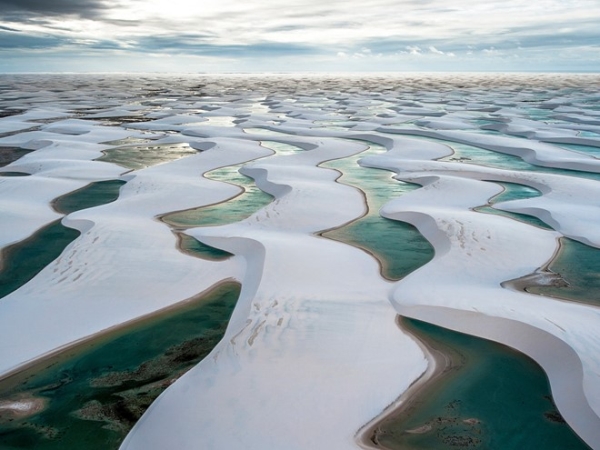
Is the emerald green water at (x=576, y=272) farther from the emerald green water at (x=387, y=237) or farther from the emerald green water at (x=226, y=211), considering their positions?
the emerald green water at (x=226, y=211)

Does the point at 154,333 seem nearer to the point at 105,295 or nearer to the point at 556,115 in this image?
the point at 105,295

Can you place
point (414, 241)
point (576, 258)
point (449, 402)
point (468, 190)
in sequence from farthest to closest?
point (468, 190) → point (414, 241) → point (576, 258) → point (449, 402)

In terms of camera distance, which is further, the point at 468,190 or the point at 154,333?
the point at 468,190

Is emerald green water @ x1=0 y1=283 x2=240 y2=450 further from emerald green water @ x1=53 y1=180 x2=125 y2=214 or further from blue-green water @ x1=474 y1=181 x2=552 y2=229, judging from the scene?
blue-green water @ x1=474 y1=181 x2=552 y2=229

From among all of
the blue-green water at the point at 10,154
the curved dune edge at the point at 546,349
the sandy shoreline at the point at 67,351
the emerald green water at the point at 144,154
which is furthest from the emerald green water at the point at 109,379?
the blue-green water at the point at 10,154

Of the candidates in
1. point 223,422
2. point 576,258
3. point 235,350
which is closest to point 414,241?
point 576,258

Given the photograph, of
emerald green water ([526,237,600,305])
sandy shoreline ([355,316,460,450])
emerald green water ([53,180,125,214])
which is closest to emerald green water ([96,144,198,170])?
emerald green water ([53,180,125,214])
